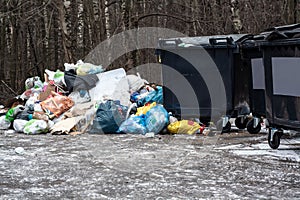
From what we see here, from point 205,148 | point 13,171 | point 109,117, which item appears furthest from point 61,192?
point 109,117

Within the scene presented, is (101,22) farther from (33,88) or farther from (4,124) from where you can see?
(4,124)

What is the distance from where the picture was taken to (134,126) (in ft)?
24.9

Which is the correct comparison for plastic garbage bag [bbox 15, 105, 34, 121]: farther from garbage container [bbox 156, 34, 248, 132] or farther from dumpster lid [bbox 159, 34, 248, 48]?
dumpster lid [bbox 159, 34, 248, 48]

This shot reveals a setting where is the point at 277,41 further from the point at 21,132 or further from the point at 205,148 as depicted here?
the point at 21,132

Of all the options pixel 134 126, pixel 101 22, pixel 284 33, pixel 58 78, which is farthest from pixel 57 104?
pixel 101 22

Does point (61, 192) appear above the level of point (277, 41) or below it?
below

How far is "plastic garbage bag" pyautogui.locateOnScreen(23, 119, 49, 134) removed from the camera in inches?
311

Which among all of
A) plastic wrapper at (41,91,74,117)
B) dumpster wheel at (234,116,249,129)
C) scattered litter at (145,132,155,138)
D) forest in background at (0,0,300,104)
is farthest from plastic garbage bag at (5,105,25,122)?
forest in background at (0,0,300,104)

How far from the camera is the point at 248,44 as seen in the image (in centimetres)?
692

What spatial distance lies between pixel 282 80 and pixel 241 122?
2.33 metres

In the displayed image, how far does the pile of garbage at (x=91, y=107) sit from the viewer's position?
7.62 metres

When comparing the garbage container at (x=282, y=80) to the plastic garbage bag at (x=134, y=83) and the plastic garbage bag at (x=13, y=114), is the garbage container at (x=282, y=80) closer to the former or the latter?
the plastic garbage bag at (x=134, y=83)

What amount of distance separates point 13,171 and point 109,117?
9.60ft

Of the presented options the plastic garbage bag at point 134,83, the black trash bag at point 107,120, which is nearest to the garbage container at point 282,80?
the black trash bag at point 107,120
